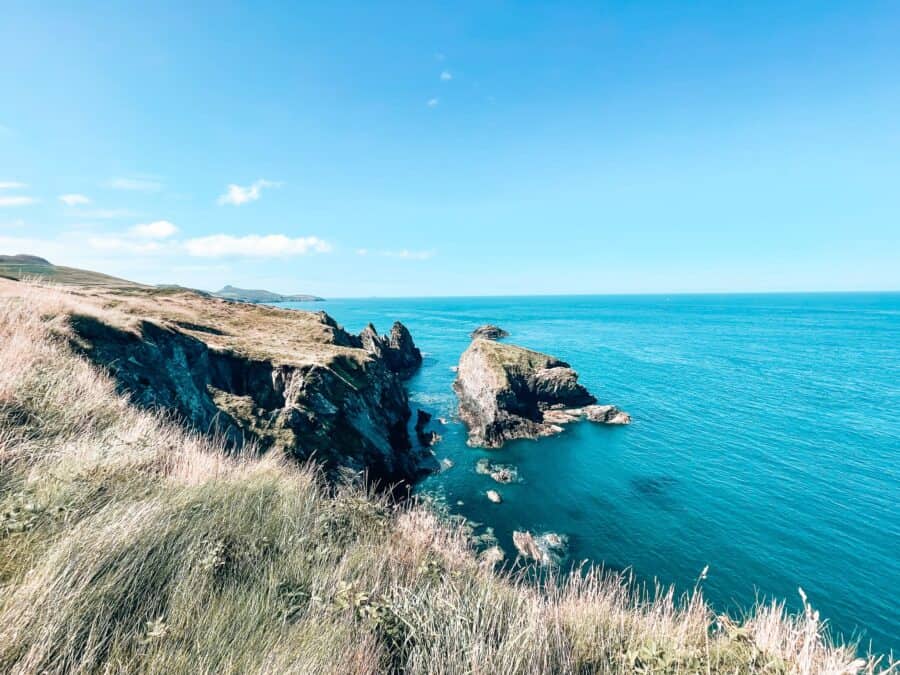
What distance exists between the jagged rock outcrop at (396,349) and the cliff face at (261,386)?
119ft

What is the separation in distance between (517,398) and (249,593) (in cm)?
5560

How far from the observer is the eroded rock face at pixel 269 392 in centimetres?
2025

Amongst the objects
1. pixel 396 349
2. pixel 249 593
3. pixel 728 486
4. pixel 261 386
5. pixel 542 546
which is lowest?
pixel 542 546

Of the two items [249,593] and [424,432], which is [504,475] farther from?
[249,593]

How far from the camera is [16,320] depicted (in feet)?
40.1

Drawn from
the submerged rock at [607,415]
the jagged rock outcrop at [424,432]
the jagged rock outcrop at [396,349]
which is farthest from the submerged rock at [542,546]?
the jagged rock outcrop at [396,349]

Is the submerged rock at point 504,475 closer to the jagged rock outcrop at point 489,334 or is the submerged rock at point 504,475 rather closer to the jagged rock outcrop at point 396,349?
the jagged rock outcrop at point 396,349

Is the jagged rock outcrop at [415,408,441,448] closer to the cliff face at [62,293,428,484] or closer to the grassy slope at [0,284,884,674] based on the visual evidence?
the cliff face at [62,293,428,484]

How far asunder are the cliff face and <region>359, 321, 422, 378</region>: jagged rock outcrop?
119 feet

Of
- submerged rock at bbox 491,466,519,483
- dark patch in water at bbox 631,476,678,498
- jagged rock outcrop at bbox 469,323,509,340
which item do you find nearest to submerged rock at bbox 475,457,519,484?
submerged rock at bbox 491,466,519,483

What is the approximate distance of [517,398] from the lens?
58594 mm

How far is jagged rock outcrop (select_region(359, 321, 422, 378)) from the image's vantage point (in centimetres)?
8875

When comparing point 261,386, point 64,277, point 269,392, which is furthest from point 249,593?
point 64,277

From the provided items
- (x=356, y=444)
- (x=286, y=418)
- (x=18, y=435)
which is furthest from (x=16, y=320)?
(x=356, y=444)
